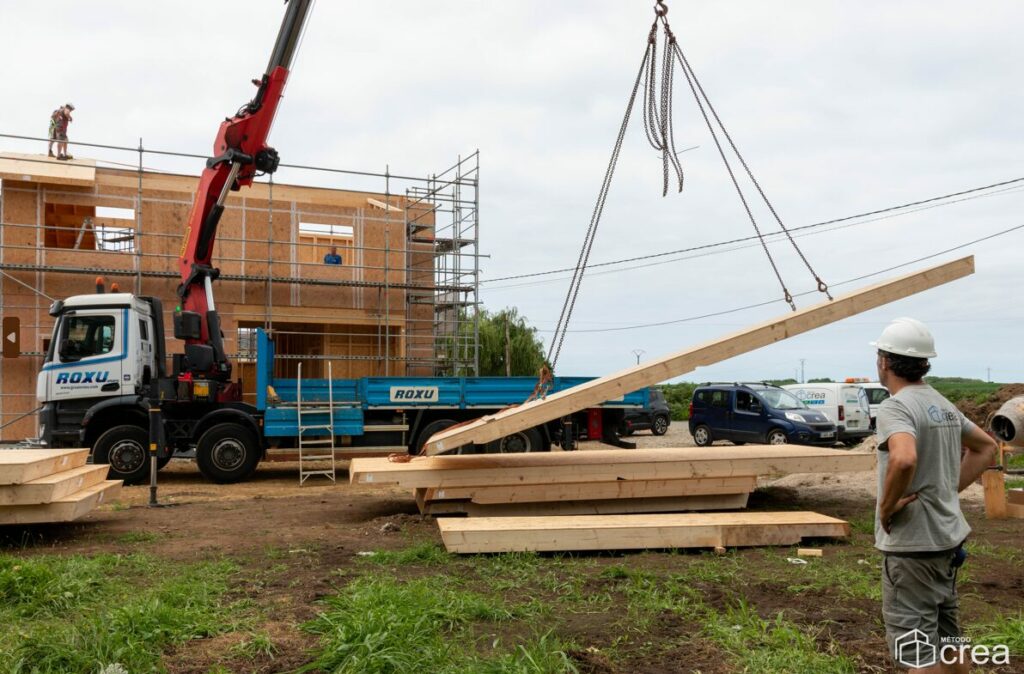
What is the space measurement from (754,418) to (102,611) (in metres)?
16.6

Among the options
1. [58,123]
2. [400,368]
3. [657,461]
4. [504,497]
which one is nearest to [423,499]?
[504,497]

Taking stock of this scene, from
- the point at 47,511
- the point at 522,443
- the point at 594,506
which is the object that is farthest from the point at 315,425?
the point at 594,506

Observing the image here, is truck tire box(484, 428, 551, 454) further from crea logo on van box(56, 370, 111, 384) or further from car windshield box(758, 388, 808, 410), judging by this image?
car windshield box(758, 388, 808, 410)

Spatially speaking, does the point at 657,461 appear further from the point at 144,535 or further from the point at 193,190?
the point at 193,190

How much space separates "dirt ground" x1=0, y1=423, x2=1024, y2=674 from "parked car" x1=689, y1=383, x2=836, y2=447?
593 centimetres

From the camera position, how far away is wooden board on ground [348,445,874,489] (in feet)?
27.8

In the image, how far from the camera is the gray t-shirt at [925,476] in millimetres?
3293

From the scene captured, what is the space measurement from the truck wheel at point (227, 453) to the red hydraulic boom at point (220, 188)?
68cm

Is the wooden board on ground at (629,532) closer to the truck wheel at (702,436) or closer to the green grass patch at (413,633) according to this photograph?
the green grass patch at (413,633)

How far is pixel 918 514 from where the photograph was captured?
10.9 feet

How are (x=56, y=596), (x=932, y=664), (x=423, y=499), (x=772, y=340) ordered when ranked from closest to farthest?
1. (x=932, y=664)
2. (x=56, y=596)
3. (x=772, y=340)
4. (x=423, y=499)

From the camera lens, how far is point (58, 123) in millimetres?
18672

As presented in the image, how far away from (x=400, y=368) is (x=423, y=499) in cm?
1247

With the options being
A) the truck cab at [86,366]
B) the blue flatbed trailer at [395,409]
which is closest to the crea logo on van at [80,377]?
the truck cab at [86,366]
